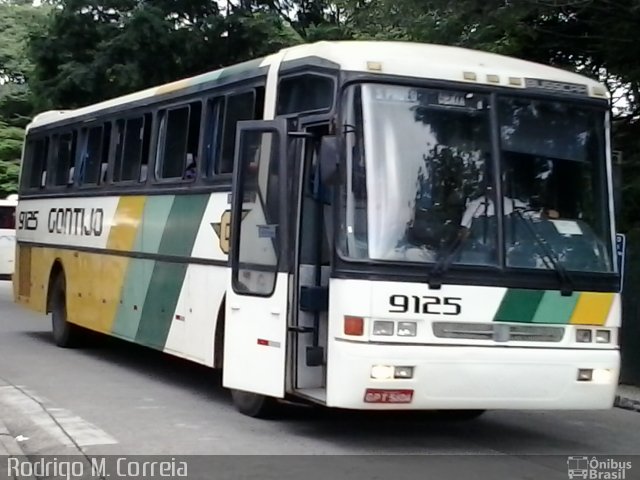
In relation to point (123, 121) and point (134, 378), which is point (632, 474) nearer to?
point (134, 378)

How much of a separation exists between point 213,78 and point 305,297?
11.0 ft

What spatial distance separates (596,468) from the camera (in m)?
8.98

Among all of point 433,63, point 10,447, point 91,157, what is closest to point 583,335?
point 433,63

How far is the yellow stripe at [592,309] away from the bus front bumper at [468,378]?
241 millimetres

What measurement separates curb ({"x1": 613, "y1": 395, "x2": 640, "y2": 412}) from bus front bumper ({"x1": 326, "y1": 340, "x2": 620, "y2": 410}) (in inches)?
147

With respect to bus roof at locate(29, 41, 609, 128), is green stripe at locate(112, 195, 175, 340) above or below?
below

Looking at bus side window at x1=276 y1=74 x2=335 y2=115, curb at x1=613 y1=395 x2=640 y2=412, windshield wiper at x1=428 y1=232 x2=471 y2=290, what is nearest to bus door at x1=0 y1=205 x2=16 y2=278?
curb at x1=613 y1=395 x2=640 y2=412

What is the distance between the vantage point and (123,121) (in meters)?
14.5

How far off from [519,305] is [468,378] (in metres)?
0.73

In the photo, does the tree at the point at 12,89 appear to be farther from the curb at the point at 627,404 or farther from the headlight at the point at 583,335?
the headlight at the point at 583,335

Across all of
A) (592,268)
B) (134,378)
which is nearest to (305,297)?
(592,268)

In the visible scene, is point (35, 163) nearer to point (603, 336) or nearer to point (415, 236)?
point (415, 236)

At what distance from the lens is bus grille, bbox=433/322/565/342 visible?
29.3ft

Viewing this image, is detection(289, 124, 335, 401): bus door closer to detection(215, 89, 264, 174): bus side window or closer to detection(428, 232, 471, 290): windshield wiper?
detection(428, 232, 471, 290): windshield wiper
